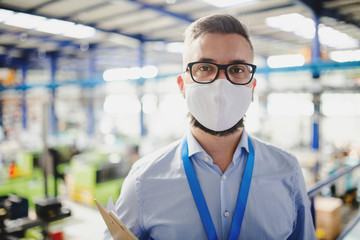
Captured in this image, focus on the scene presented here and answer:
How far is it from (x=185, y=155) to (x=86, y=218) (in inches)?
248

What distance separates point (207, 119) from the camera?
1.25 meters

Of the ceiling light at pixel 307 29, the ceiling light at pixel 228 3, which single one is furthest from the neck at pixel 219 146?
the ceiling light at pixel 307 29

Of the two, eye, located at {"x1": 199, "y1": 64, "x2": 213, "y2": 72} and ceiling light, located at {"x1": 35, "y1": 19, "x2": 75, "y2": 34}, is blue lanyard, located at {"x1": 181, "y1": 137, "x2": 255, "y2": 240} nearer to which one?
eye, located at {"x1": 199, "y1": 64, "x2": 213, "y2": 72}

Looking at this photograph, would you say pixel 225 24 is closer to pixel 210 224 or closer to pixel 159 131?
pixel 210 224

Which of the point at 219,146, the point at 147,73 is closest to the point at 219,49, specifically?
the point at 219,146

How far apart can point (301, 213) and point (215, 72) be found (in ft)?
2.57

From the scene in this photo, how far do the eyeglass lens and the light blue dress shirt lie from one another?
0.28 m

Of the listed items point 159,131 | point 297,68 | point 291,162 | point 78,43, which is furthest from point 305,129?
point 291,162

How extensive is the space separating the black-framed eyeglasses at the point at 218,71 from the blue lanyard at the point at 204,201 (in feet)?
1.19

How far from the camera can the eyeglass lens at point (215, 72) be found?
1203mm

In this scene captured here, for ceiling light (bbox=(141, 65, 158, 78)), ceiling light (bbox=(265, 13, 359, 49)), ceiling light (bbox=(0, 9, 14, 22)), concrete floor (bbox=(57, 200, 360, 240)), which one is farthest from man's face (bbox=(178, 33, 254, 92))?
ceiling light (bbox=(0, 9, 14, 22))

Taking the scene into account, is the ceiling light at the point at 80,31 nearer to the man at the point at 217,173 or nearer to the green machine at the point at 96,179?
the green machine at the point at 96,179

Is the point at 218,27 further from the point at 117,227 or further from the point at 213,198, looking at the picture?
the point at 117,227

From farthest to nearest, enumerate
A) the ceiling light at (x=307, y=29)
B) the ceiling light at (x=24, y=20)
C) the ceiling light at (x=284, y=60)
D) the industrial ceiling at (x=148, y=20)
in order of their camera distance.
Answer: the ceiling light at (x=284, y=60), the ceiling light at (x=307, y=29), the ceiling light at (x=24, y=20), the industrial ceiling at (x=148, y=20)
